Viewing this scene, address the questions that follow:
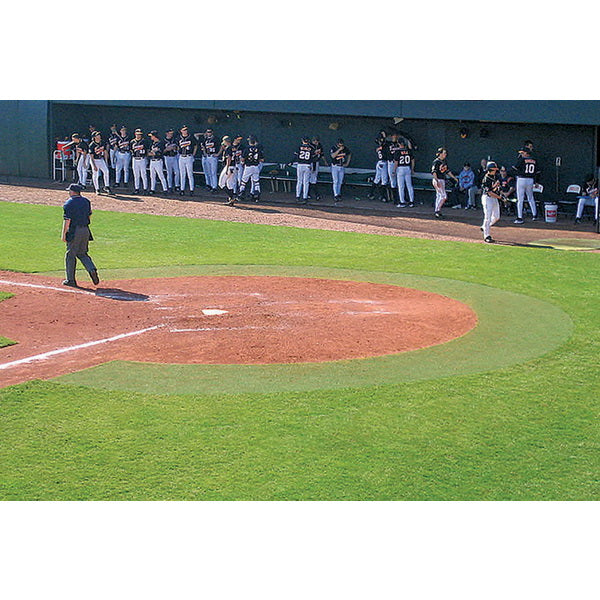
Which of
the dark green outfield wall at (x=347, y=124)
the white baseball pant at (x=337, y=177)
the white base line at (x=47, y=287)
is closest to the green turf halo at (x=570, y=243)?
the dark green outfield wall at (x=347, y=124)

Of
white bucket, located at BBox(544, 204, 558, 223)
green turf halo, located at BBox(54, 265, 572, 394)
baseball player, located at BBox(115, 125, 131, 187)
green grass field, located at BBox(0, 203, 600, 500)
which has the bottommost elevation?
green grass field, located at BBox(0, 203, 600, 500)

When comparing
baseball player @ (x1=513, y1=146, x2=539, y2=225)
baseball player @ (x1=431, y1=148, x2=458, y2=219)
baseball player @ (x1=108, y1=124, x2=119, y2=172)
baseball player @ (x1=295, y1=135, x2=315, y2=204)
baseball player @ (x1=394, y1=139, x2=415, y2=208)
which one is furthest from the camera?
baseball player @ (x1=108, y1=124, x2=119, y2=172)

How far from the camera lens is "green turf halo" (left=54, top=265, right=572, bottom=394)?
10.2 metres

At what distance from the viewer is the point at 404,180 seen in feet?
86.1

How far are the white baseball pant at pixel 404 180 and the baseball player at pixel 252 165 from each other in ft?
12.7

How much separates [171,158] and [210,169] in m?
1.24

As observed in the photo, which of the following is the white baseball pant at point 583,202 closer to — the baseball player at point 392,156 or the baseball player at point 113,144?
the baseball player at point 392,156

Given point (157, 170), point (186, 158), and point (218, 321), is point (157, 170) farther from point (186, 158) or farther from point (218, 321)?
point (218, 321)

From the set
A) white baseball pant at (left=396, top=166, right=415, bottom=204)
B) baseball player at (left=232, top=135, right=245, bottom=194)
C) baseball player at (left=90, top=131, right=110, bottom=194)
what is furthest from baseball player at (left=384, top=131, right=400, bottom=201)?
baseball player at (left=90, top=131, right=110, bottom=194)

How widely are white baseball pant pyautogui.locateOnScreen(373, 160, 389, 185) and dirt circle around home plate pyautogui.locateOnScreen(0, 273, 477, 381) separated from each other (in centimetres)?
1085

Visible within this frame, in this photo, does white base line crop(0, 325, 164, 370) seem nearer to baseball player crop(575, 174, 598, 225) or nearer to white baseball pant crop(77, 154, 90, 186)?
baseball player crop(575, 174, 598, 225)

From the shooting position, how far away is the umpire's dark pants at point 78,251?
1555cm

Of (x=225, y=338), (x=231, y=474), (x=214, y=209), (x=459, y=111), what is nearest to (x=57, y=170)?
(x=214, y=209)

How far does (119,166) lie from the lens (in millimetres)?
30719
